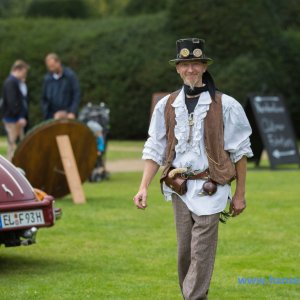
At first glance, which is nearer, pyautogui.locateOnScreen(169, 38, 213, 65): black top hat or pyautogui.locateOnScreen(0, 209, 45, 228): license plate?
pyautogui.locateOnScreen(169, 38, 213, 65): black top hat

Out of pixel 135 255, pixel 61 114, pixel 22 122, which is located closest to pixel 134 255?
pixel 135 255

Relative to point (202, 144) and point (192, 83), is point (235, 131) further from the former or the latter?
point (192, 83)

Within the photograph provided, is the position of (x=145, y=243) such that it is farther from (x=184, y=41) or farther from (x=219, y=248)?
(x=184, y=41)

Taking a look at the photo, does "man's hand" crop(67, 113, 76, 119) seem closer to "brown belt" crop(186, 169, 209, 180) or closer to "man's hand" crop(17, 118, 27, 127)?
"man's hand" crop(17, 118, 27, 127)

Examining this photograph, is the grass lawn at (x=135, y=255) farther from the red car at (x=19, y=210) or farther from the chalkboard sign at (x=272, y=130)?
the chalkboard sign at (x=272, y=130)

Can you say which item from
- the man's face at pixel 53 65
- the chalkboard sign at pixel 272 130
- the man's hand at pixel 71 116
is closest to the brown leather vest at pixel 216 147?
the man's hand at pixel 71 116

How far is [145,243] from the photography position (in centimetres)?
1041

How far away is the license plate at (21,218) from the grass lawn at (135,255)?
41 cm

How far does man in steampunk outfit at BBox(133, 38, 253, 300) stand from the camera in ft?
21.8

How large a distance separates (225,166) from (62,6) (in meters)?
32.4

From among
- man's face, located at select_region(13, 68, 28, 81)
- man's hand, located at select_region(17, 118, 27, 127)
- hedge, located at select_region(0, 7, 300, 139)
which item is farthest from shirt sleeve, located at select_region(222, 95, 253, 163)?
hedge, located at select_region(0, 7, 300, 139)

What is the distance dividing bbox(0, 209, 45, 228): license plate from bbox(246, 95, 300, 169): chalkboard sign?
1173 cm

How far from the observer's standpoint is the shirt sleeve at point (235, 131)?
6703 mm

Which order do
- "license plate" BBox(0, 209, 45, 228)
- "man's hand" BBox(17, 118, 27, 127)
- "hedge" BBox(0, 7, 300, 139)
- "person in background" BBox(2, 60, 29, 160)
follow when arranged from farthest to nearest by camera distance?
"hedge" BBox(0, 7, 300, 139), "man's hand" BBox(17, 118, 27, 127), "person in background" BBox(2, 60, 29, 160), "license plate" BBox(0, 209, 45, 228)
